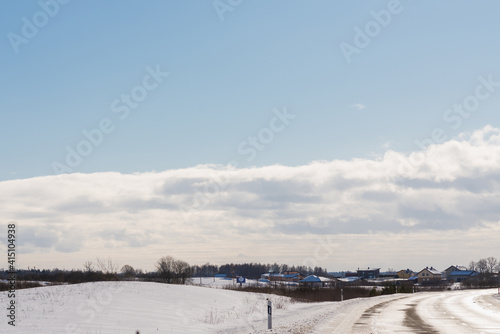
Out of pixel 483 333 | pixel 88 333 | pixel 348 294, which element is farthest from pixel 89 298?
pixel 348 294

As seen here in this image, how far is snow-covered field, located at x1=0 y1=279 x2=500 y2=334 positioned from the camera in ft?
66.1

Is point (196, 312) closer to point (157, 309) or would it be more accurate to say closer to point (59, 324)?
point (157, 309)

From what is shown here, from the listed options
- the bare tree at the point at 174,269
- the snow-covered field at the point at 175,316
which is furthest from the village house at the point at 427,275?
the snow-covered field at the point at 175,316

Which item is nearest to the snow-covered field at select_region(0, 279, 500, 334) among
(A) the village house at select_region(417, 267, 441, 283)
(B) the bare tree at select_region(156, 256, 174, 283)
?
(B) the bare tree at select_region(156, 256, 174, 283)

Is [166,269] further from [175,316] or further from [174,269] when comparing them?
[175,316]

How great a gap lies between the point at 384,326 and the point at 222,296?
22.2 metres

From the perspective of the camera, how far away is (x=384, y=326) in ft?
66.1

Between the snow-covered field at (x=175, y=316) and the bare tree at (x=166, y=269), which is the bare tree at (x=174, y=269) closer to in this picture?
the bare tree at (x=166, y=269)

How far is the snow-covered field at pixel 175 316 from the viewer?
2014cm

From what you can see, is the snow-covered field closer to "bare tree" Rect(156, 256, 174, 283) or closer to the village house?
"bare tree" Rect(156, 256, 174, 283)

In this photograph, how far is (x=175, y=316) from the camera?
26750mm

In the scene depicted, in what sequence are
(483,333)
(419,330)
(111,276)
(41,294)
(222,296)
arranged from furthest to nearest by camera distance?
(111,276)
(222,296)
(41,294)
(419,330)
(483,333)

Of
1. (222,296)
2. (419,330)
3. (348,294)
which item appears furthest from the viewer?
(348,294)

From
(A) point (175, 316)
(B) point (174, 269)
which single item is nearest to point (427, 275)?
(B) point (174, 269)
